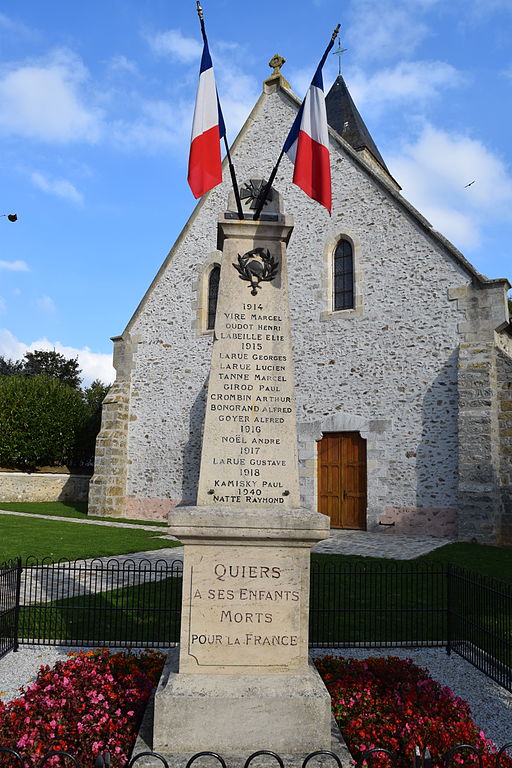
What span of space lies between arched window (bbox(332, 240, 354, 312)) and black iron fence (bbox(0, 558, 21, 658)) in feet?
35.8

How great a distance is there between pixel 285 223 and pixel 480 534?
996cm

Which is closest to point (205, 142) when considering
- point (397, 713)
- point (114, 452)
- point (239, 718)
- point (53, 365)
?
point (239, 718)

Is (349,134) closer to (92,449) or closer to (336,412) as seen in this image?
(336,412)

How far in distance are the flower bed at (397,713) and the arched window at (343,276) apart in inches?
439

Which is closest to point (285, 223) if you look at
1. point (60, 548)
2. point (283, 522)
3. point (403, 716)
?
point (283, 522)

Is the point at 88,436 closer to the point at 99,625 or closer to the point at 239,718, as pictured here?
the point at 99,625

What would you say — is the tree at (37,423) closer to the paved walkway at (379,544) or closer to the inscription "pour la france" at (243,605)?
the paved walkway at (379,544)

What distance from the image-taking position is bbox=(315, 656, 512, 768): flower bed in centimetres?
370

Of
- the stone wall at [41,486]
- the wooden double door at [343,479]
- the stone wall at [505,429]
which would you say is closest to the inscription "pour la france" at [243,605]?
the stone wall at [505,429]

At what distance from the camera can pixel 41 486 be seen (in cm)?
2217

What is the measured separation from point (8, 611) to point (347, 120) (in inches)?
846

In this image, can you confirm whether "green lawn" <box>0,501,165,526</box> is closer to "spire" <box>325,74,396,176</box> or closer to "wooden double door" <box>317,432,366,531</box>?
"wooden double door" <box>317,432,366,531</box>

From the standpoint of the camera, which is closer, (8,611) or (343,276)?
(8,611)

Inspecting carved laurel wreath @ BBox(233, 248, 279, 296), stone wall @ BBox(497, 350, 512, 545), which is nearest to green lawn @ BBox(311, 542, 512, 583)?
stone wall @ BBox(497, 350, 512, 545)
